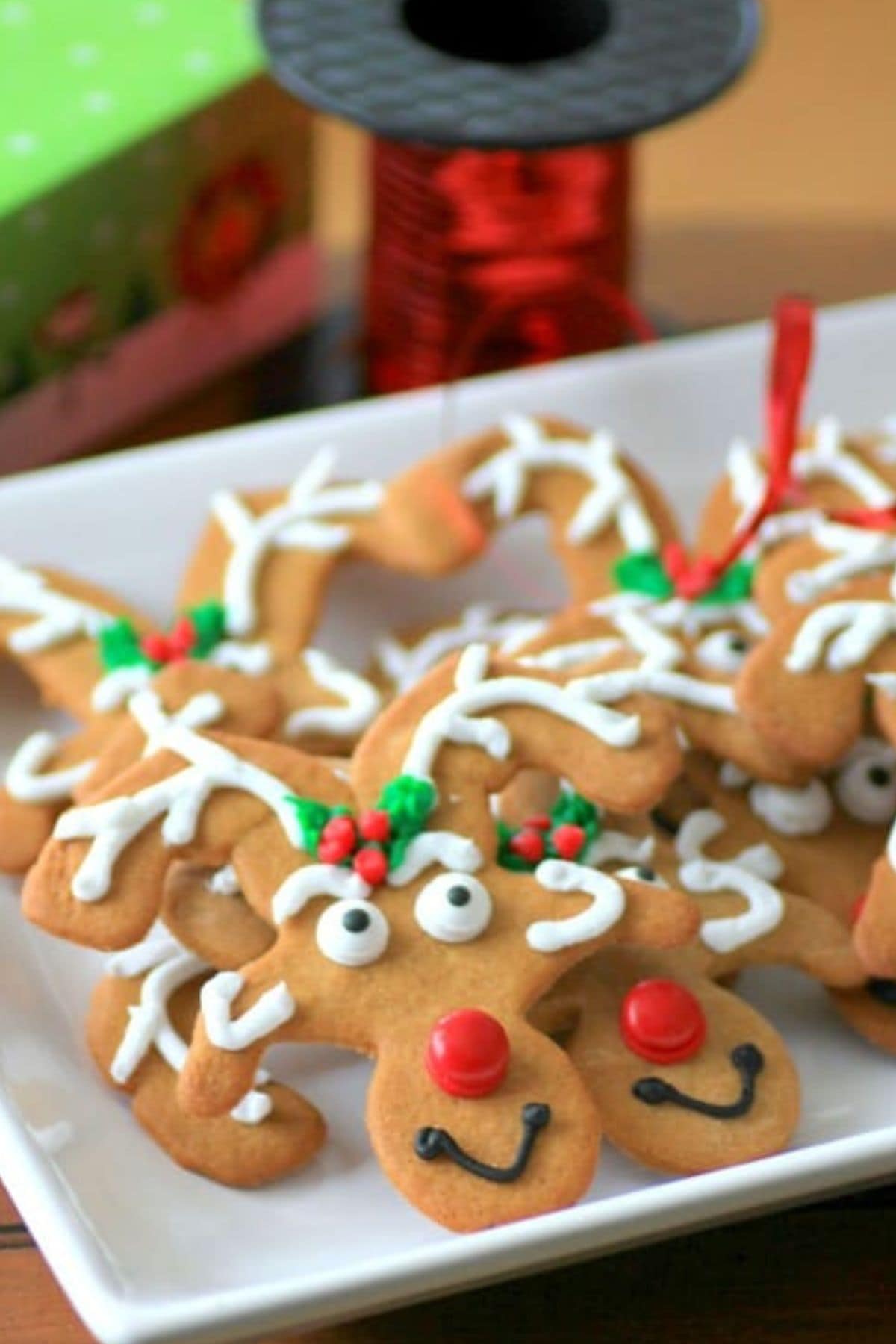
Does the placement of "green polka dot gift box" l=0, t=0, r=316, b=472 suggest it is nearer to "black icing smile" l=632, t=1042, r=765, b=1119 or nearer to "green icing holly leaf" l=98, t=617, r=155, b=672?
"green icing holly leaf" l=98, t=617, r=155, b=672

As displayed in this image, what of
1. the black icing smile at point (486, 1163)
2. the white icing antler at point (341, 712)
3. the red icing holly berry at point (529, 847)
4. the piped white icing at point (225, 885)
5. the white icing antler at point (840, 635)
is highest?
the white icing antler at point (840, 635)

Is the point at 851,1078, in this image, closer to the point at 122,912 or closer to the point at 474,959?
the point at 474,959

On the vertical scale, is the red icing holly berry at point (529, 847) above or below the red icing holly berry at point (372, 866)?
below

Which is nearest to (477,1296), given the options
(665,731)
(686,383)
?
(665,731)

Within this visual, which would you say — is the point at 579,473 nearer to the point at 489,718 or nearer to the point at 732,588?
the point at 732,588

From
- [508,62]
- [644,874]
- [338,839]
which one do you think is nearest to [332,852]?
[338,839]

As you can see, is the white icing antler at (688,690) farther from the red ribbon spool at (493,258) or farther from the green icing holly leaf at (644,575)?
the red ribbon spool at (493,258)

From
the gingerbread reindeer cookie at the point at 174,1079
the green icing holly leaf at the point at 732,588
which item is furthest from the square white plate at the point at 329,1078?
the green icing holly leaf at the point at 732,588

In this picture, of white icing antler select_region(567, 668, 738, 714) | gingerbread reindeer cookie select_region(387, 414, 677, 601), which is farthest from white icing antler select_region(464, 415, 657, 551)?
white icing antler select_region(567, 668, 738, 714)
